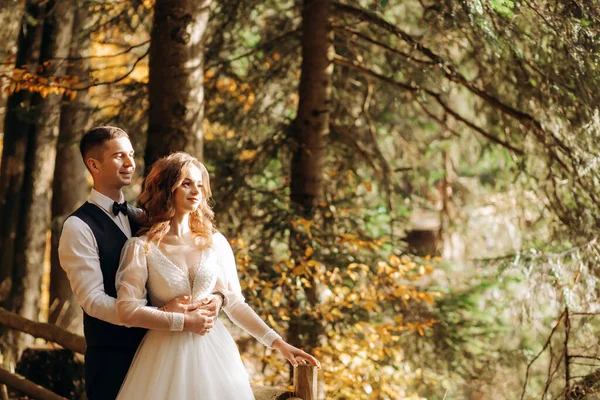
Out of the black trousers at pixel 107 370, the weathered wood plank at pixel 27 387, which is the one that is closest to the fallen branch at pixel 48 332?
the weathered wood plank at pixel 27 387

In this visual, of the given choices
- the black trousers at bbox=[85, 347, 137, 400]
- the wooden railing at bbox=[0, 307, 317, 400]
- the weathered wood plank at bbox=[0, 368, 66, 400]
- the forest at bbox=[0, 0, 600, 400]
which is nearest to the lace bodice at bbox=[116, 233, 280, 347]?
the black trousers at bbox=[85, 347, 137, 400]

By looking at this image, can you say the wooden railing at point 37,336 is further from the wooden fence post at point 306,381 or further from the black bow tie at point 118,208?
the wooden fence post at point 306,381

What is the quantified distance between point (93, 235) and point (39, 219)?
5.31 m

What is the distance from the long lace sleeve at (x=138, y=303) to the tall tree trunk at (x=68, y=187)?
18.8ft

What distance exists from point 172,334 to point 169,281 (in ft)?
0.80

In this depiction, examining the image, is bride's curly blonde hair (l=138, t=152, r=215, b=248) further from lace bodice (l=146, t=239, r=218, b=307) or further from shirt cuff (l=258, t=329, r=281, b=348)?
shirt cuff (l=258, t=329, r=281, b=348)

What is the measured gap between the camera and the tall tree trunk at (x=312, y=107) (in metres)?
7.92

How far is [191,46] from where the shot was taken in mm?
5496

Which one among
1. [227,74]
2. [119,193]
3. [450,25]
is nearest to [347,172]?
[227,74]

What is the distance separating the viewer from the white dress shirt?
358 centimetres

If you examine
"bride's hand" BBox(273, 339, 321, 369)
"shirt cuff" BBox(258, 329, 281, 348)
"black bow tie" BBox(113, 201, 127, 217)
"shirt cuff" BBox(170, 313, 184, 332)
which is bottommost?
"bride's hand" BBox(273, 339, 321, 369)

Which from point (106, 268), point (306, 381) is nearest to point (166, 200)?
point (106, 268)

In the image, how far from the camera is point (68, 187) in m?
9.63

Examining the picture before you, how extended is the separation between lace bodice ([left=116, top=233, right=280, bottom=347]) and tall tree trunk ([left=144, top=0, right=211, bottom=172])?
1.70 m
